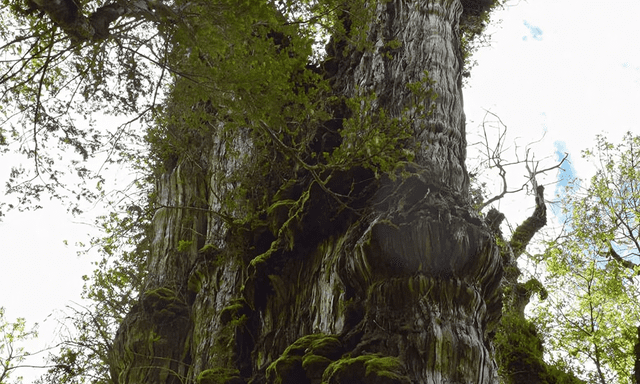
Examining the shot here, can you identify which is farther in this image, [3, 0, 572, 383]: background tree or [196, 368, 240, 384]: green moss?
[196, 368, 240, 384]: green moss

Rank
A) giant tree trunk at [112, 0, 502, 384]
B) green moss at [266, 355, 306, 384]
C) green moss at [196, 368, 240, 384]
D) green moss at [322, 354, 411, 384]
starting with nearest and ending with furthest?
green moss at [322, 354, 411, 384] → giant tree trunk at [112, 0, 502, 384] → green moss at [266, 355, 306, 384] → green moss at [196, 368, 240, 384]

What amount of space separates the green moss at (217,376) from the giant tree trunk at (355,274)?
12 mm

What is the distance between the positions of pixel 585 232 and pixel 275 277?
12.0 meters


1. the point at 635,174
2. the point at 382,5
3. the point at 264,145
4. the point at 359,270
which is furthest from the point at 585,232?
the point at 359,270

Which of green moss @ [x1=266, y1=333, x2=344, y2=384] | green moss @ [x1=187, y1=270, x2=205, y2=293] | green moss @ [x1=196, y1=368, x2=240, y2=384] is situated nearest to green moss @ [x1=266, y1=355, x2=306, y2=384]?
green moss @ [x1=266, y1=333, x2=344, y2=384]

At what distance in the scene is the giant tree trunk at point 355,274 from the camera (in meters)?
4.23

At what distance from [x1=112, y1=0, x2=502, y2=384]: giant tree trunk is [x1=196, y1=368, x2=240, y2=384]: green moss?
1cm

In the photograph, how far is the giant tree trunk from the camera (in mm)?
4227

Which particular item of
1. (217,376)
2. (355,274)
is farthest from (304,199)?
(217,376)

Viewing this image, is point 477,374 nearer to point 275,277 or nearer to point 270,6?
point 275,277

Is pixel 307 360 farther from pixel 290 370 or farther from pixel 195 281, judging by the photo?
pixel 195 281

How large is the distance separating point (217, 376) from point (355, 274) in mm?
1964

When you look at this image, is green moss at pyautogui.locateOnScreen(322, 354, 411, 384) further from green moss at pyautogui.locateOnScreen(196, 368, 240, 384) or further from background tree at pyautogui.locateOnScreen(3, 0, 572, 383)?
green moss at pyautogui.locateOnScreen(196, 368, 240, 384)

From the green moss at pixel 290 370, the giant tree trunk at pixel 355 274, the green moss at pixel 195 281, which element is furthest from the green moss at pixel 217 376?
the green moss at pixel 195 281
